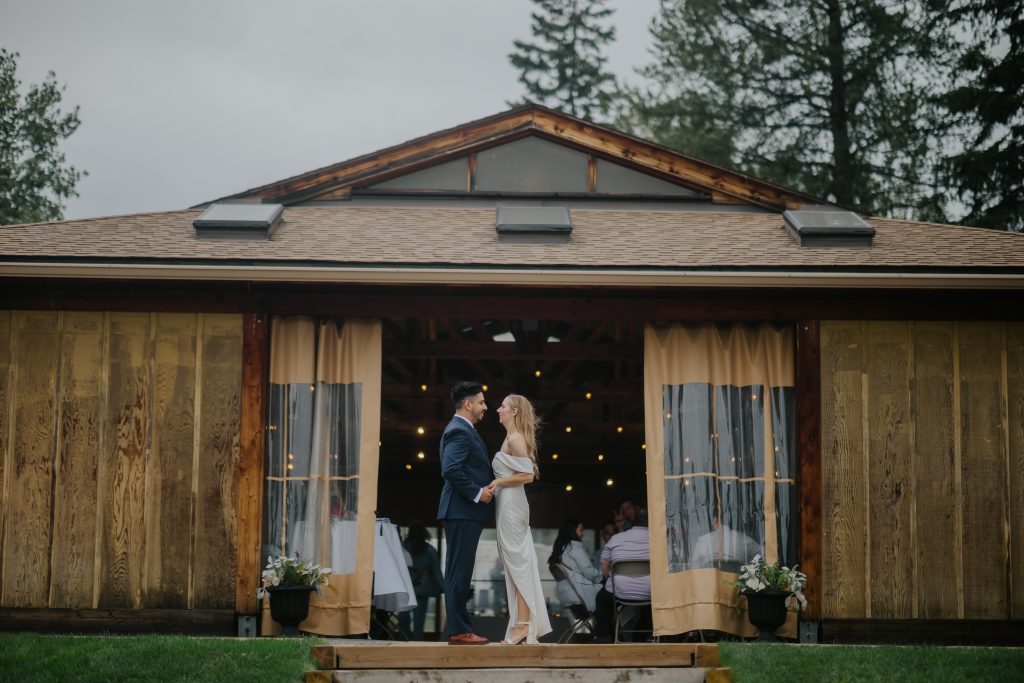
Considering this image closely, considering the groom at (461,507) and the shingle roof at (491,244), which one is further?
the shingle roof at (491,244)

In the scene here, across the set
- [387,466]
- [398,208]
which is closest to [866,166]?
[387,466]

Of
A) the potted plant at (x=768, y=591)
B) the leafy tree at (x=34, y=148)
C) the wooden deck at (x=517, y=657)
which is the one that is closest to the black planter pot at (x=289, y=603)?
the wooden deck at (x=517, y=657)

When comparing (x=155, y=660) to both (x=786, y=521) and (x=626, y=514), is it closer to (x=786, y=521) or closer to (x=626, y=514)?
(x=786, y=521)

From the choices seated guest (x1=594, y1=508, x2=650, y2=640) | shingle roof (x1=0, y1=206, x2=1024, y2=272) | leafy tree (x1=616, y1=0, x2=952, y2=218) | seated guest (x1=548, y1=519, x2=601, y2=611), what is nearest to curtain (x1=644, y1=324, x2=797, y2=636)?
shingle roof (x1=0, y1=206, x2=1024, y2=272)

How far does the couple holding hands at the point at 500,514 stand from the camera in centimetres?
861

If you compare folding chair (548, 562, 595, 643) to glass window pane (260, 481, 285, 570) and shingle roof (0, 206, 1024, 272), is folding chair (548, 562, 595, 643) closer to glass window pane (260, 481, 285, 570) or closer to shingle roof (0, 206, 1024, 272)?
glass window pane (260, 481, 285, 570)

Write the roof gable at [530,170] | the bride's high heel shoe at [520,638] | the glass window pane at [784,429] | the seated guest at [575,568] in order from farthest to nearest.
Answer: the roof gable at [530,170], the seated guest at [575,568], the glass window pane at [784,429], the bride's high heel shoe at [520,638]

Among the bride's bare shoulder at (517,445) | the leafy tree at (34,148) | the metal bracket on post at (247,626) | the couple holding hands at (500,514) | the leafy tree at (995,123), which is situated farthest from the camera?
the leafy tree at (34,148)

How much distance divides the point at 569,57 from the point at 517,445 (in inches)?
962

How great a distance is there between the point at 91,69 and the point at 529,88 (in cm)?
1251

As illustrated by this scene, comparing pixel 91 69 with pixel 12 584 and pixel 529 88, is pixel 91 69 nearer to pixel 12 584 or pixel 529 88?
pixel 529 88

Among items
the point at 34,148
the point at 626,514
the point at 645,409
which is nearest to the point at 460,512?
the point at 645,409

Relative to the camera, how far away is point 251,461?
1011 centimetres

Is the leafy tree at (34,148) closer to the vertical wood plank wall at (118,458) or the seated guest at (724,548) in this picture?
the vertical wood plank wall at (118,458)
